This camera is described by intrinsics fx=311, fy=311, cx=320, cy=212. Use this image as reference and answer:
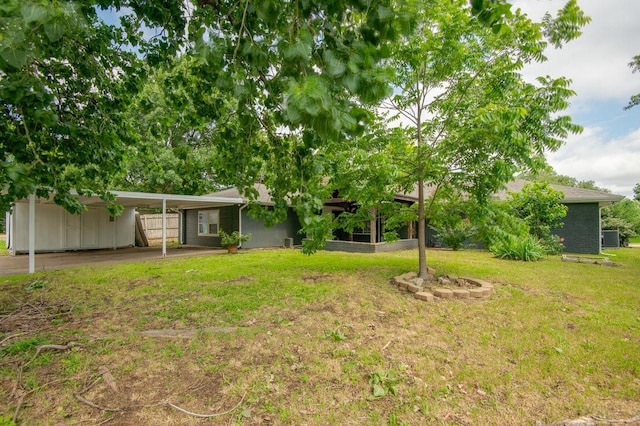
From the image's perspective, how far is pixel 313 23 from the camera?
1942mm

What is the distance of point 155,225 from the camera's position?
61.9 feet

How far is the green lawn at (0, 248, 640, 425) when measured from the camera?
2437 millimetres

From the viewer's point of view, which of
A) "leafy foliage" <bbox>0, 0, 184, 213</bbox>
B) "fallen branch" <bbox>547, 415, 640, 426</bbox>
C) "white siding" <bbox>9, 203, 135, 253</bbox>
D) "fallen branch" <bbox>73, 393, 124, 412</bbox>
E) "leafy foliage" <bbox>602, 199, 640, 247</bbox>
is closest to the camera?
"fallen branch" <bbox>547, 415, 640, 426</bbox>

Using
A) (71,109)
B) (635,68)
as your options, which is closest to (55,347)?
(71,109)

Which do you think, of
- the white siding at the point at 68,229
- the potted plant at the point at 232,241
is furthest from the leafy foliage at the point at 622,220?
the white siding at the point at 68,229

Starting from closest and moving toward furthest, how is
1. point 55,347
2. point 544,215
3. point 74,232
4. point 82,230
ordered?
point 55,347, point 544,215, point 74,232, point 82,230

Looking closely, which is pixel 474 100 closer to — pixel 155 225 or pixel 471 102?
pixel 471 102

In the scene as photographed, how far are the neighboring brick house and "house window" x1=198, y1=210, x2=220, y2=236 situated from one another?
12.7 meters

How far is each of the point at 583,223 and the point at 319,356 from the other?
14.0 meters

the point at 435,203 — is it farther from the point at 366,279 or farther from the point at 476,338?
the point at 476,338

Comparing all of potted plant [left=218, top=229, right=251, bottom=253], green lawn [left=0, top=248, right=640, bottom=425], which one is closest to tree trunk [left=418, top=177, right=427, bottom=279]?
green lawn [left=0, top=248, right=640, bottom=425]

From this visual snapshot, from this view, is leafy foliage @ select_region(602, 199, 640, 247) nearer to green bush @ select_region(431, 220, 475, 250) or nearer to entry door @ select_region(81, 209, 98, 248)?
green bush @ select_region(431, 220, 475, 250)

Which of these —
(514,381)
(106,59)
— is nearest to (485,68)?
(514,381)

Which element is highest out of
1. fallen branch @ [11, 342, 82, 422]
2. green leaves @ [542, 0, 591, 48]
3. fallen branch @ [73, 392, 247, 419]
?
green leaves @ [542, 0, 591, 48]
